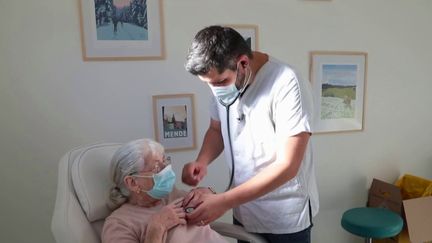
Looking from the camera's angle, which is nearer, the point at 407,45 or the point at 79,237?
the point at 79,237

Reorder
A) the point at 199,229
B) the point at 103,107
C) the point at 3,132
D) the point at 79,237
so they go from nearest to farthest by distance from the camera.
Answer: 1. the point at 79,237
2. the point at 199,229
3. the point at 3,132
4. the point at 103,107

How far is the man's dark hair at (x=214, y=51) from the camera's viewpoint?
977 mm

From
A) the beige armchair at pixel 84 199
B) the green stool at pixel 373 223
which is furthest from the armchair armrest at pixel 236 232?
the green stool at pixel 373 223

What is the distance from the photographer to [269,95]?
1.13 m

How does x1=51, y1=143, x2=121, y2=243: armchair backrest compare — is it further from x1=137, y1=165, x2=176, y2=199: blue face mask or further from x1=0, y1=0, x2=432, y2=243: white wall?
x1=0, y1=0, x2=432, y2=243: white wall

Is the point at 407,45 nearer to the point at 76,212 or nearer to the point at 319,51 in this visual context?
the point at 319,51

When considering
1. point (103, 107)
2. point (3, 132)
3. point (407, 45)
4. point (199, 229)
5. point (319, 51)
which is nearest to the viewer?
point (199, 229)

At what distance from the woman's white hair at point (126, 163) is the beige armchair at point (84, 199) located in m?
0.04

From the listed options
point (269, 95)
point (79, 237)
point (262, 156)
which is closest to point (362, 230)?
point (262, 156)

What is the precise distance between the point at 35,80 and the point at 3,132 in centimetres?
30

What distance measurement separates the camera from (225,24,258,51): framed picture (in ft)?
6.14

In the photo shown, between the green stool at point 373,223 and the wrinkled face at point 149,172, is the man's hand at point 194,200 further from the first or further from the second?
the green stool at point 373,223

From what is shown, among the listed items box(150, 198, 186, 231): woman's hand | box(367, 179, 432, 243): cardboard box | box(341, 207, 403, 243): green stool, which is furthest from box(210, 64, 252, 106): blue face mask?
box(367, 179, 432, 243): cardboard box

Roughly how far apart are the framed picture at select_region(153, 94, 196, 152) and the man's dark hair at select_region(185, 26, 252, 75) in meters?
0.84
